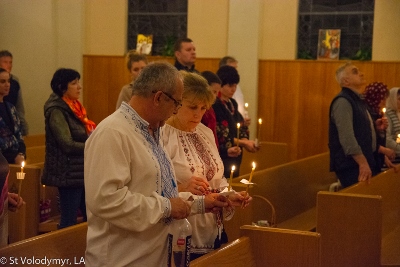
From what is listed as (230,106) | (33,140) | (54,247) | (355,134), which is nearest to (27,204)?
(230,106)

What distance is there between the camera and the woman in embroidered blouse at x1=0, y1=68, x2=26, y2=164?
17.4 ft

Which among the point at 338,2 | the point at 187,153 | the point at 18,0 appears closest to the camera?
the point at 187,153

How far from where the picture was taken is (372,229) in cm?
498

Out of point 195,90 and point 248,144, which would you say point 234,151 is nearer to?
point 248,144

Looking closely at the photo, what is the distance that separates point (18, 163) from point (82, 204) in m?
0.65

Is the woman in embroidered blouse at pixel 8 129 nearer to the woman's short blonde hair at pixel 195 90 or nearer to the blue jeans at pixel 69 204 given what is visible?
the blue jeans at pixel 69 204

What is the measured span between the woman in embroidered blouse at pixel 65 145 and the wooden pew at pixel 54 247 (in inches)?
59.3

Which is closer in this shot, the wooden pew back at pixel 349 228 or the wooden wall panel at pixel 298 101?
the wooden pew back at pixel 349 228

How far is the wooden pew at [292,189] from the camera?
596 cm

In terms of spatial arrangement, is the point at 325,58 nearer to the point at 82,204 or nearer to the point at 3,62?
the point at 3,62

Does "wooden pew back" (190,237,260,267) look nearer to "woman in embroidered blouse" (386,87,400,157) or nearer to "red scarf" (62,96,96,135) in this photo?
→ "red scarf" (62,96,96,135)

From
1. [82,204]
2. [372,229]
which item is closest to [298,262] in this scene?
[372,229]

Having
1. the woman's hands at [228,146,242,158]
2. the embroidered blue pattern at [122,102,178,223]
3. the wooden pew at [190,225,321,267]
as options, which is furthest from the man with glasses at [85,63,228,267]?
the woman's hands at [228,146,242,158]

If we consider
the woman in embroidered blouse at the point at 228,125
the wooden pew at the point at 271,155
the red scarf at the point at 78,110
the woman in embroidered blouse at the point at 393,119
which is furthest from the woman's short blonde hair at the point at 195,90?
the wooden pew at the point at 271,155
